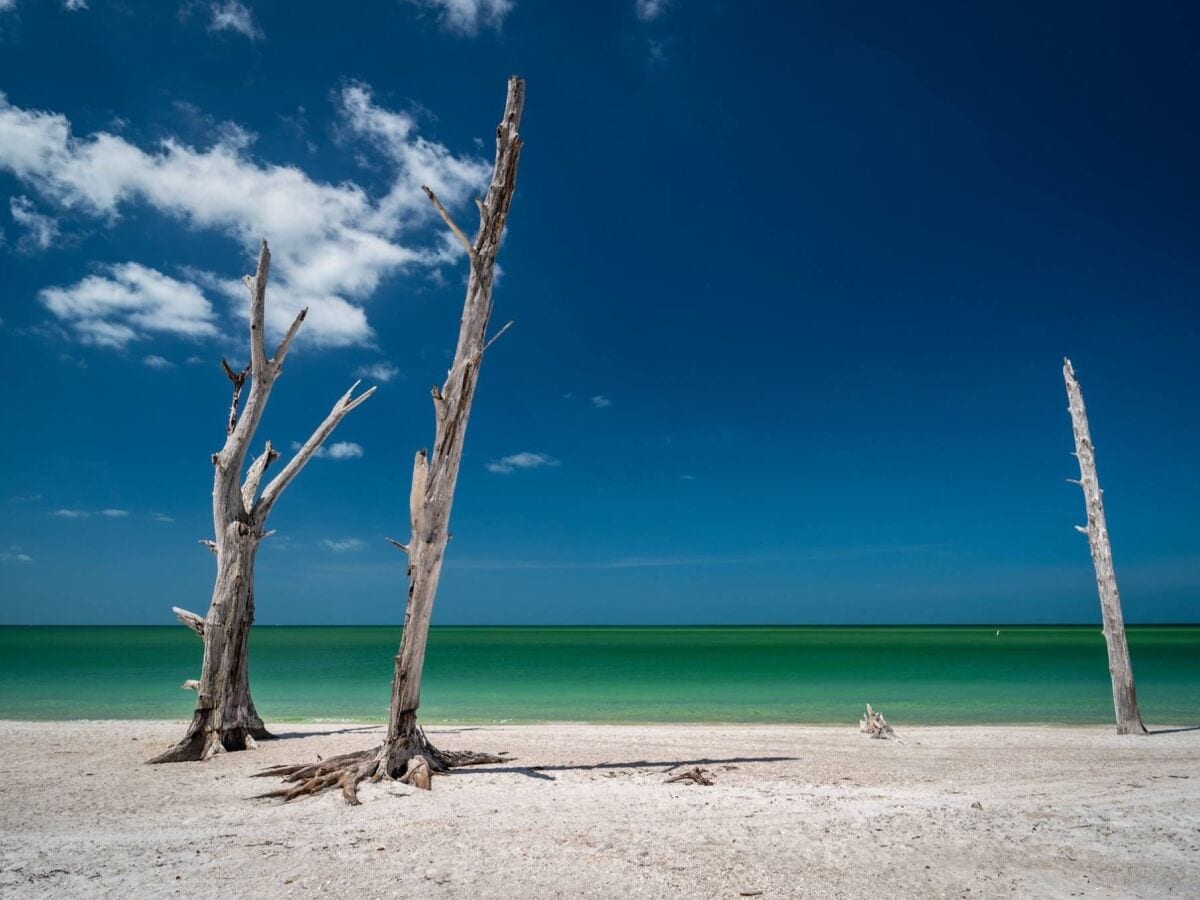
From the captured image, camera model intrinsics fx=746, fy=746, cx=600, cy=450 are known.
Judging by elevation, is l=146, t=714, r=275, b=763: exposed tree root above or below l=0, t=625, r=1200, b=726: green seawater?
above

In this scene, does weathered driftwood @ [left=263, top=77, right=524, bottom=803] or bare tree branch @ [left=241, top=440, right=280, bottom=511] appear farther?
bare tree branch @ [left=241, top=440, right=280, bottom=511]

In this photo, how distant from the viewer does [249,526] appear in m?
11.4

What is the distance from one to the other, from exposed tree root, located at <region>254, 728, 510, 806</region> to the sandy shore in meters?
0.21

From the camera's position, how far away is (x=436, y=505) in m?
8.54

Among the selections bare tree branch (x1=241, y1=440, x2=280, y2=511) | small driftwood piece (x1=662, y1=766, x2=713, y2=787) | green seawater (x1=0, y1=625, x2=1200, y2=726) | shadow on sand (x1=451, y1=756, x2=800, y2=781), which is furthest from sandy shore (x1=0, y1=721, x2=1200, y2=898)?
green seawater (x1=0, y1=625, x2=1200, y2=726)

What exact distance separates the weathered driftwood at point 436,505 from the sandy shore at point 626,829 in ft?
1.35

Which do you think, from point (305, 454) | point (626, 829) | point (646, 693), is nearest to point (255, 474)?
point (305, 454)

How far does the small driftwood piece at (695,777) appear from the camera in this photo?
821 cm

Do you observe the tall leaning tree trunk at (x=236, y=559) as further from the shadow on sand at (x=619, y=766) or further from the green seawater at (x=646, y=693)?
the green seawater at (x=646, y=693)

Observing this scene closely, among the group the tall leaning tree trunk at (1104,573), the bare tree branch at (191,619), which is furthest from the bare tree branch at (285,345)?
the tall leaning tree trunk at (1104,573)

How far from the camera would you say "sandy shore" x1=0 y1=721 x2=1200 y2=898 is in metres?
5.00

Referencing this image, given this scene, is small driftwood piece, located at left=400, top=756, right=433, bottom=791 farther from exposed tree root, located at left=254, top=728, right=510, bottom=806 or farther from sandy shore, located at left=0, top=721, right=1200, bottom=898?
sandy shore, located at left=0, top=721, right=1200, bottom=898

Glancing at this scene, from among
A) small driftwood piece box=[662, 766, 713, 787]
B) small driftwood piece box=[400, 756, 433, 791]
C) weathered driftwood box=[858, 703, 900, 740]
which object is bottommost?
weathered driftwood box=[858, 703, 900, 740]

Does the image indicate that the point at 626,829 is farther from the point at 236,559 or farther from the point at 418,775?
the point at 236,559
